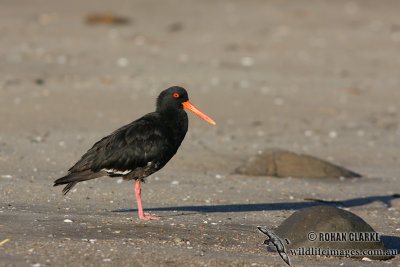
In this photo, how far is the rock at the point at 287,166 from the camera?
36.6 feet

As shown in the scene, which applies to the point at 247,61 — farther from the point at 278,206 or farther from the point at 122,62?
the point at 278,206

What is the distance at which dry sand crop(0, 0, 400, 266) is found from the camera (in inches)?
295

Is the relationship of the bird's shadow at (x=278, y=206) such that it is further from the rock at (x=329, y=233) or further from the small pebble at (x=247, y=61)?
the small pebble at (x=247, y=61)

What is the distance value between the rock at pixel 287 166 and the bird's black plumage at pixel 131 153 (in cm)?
278

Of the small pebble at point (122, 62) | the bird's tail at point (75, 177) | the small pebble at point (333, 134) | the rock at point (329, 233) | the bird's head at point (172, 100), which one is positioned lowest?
the rock at point (329, 233)

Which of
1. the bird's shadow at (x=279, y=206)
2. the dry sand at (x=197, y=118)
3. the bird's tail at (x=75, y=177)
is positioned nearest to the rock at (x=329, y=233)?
the dry sand at (x=197, y=118)

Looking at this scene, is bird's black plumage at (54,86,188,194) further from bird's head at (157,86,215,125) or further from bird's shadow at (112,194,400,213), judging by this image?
bird's shadow at (112,194,400,213)

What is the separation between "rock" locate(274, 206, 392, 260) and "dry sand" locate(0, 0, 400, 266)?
175 millimetres

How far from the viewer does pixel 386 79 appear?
1838 cm

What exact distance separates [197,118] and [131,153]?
6.28m

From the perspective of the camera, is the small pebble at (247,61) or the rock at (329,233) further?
the small pebble at (247,61)

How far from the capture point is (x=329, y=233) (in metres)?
7.21

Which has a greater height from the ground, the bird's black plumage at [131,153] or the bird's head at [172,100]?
the bird's head at [172,100]

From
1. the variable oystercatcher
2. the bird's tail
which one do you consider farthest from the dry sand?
the variable oystercatcher
